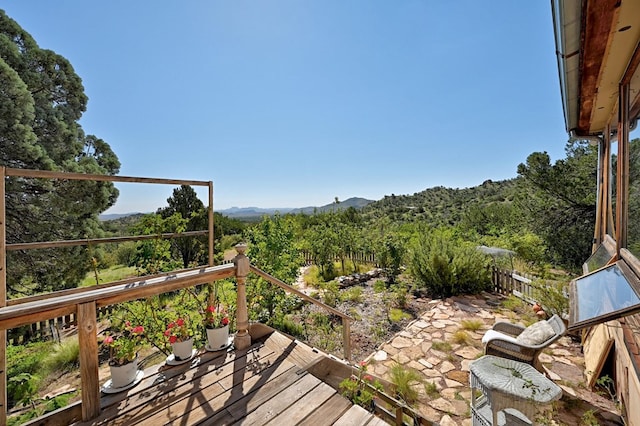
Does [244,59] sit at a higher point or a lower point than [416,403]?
higher

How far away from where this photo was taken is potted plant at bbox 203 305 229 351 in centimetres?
234

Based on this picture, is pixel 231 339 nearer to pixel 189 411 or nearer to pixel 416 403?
pixel 189 411

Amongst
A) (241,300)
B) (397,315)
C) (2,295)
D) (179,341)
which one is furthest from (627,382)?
(2,295)

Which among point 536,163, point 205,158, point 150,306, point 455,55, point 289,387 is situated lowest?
point 289,387

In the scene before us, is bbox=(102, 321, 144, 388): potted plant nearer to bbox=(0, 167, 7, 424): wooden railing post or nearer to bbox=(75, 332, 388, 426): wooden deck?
bbox=(75, 332, 388, 426): wooden deck

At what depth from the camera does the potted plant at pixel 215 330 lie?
2338mm

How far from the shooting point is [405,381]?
2.72 metres

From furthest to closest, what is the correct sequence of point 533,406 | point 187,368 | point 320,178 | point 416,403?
1. point 320,178
2. point 416,403
3. point 187,368
4. point 533,406

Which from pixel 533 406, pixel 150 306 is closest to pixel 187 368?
pixel 150 306

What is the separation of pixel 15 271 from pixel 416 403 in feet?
25.1

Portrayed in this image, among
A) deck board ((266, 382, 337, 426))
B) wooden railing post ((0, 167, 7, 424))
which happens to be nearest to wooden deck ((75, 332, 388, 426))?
deck board ((266, 382, 337, 426))

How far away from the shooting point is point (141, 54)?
4859mm

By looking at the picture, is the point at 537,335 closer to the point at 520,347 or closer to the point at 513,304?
the point at 520,347

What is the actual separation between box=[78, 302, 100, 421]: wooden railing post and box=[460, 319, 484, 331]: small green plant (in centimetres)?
448
